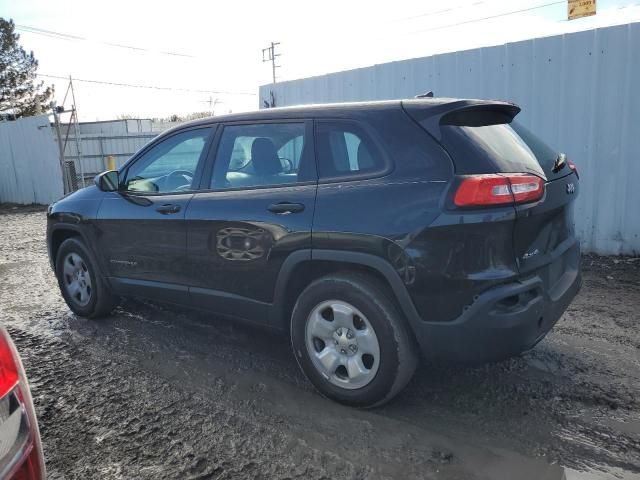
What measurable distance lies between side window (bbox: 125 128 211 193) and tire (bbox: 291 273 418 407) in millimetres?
1470

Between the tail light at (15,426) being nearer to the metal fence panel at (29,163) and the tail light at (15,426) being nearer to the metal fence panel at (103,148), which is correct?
the metal fence panel at (29,163)

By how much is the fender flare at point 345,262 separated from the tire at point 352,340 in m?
0.10

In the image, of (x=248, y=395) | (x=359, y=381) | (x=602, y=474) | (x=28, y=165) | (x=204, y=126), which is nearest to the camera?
(x=602, y=474)

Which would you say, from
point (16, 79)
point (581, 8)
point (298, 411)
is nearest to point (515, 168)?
point (298, 411)

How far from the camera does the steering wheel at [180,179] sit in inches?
154

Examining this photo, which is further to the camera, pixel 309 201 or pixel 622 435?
pixel 309 201

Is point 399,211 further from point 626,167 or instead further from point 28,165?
point 28,165

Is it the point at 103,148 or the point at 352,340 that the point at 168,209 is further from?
the point at 103,148

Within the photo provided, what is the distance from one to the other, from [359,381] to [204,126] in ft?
7.26

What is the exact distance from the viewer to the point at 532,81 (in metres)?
6.38

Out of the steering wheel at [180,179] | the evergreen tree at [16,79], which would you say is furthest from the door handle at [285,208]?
the evergreen tree at [16,79]

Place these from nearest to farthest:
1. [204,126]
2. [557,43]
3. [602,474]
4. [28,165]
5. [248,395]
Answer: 1. [602,474]
2. [248,395]
3. [204,126]
4. [557,43]
5. [28,165]

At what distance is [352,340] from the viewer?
119 inches

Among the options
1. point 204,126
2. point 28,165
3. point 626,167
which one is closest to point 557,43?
point 626,167
